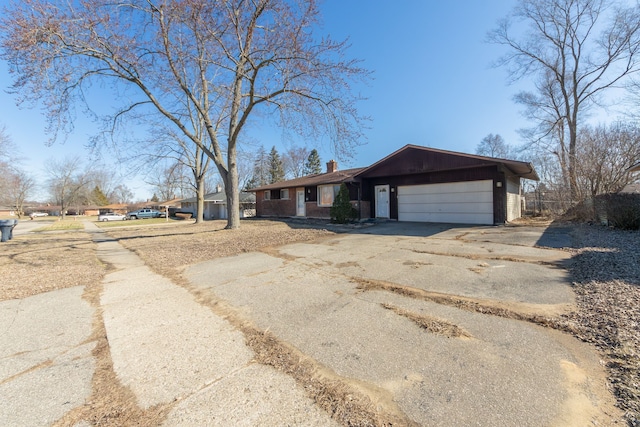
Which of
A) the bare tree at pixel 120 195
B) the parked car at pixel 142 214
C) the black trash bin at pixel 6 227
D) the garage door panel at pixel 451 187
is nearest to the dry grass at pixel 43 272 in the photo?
the black trash bin at pixel 6 227

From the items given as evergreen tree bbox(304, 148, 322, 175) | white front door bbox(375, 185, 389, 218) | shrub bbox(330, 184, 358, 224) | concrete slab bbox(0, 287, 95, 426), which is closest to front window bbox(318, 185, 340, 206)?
shrub bbox(330, 184, 358, 224)

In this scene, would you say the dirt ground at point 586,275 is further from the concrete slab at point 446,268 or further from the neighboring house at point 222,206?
the neighboring house at point 222,206

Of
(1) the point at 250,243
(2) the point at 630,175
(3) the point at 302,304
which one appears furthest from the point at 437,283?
(2) the point at 630,175

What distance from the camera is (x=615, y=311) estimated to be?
288 cm

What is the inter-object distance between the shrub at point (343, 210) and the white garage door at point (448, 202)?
2.89m

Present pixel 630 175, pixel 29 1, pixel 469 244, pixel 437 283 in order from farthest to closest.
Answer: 1. pixel 630 175
2. pixel 469 244
3. pixel 29 1
4. pixel 437 283

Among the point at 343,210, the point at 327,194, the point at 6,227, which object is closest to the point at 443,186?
the point at 343,210

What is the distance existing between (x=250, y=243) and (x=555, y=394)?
26.5ft

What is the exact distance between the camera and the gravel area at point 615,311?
1879 millimetres

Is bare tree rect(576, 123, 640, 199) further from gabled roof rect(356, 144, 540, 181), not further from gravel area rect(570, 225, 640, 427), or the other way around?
gravel area rect(570, 225, 640, 427)

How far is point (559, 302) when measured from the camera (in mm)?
3328

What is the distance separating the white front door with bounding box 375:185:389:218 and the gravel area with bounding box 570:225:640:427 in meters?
9.68

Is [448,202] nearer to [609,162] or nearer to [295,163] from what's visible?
[609,162]

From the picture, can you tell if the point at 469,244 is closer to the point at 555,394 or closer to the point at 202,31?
the point at 555,394
